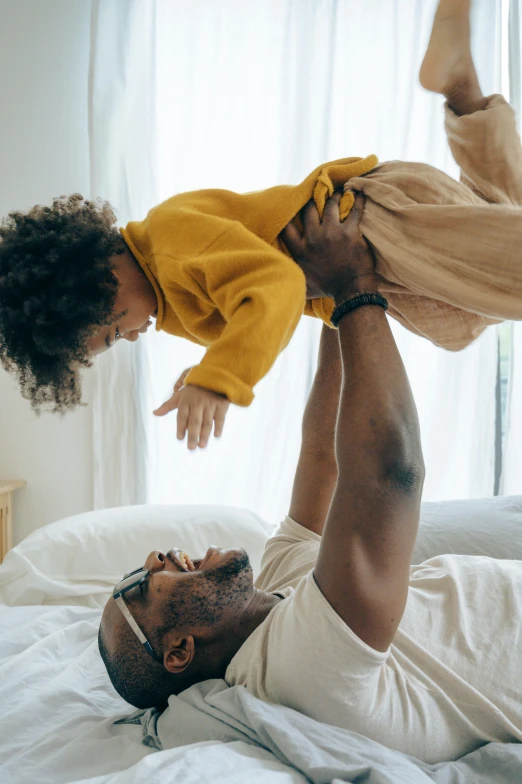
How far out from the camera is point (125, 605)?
1.20m

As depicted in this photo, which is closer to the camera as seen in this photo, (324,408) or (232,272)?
(232,272)

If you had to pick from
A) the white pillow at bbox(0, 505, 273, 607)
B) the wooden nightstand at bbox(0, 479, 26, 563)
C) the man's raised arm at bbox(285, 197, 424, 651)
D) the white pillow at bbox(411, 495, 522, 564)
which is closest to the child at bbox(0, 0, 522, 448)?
the man's raised arm at bbox(285, 197, 424, 651)

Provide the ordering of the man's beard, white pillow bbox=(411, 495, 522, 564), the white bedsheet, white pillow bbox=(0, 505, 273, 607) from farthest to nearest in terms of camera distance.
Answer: white pillow bbox=(0, 505, 273, 607) → white pillow bbox=(411, 495, 522, 564) → the man's beard → the white bedsheet

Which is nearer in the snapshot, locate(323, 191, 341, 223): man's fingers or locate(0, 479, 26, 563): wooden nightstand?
locate(323, 191, 341, 223): man's fingers

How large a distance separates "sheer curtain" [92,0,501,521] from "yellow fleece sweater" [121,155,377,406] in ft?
4.31

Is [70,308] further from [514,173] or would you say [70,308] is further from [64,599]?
[64,599]

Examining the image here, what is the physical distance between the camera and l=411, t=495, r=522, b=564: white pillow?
165 cm

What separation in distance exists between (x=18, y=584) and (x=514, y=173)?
1.57 metres

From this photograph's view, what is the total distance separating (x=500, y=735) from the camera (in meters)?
1.00

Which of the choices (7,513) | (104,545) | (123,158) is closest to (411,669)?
(104,545)

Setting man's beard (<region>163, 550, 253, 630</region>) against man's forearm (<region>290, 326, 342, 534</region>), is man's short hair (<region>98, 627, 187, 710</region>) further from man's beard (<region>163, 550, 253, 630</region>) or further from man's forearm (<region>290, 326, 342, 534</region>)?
man's forearm (<region>290, 326, 342, 534</region>)

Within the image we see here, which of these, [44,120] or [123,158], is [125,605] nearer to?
[123,158]

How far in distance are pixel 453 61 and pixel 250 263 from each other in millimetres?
546

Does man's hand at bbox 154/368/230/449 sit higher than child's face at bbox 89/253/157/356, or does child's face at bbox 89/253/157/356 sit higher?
child's face at bbox 89/253/157/356
